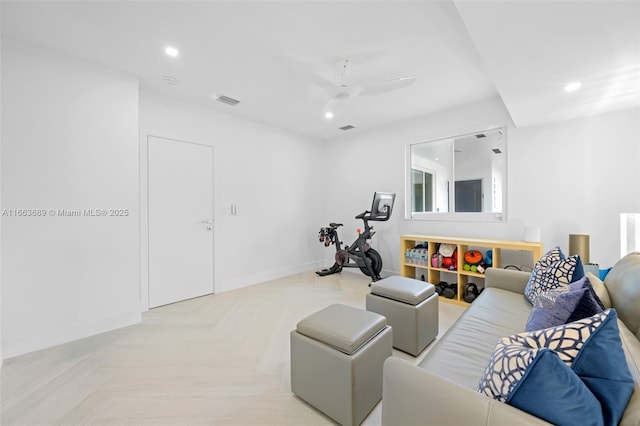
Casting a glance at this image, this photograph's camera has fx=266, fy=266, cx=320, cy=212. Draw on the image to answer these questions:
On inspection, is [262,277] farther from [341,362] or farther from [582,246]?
[582,246]

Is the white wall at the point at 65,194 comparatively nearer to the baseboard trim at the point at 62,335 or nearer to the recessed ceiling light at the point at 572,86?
the baseboard trim at the point at 62,335

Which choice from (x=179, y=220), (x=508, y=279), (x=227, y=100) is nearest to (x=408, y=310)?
(x=508, y=279)

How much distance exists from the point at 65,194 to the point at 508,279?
4.27 meters

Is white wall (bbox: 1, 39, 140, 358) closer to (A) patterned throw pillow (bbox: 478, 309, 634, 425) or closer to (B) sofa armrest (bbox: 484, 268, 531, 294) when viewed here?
(A) patterned throw pillow (bbox: 478, 309, 634, 425)

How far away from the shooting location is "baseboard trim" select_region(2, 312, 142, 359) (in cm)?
226

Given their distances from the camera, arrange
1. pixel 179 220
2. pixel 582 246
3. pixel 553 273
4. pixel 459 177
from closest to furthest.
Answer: pixel 553 273, pixel 582 246, pixel 179 220, pixel 459 177

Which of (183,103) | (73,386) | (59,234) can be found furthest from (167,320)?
(183,103)

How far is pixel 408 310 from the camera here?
2225 mm

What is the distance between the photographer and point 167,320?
9.80 ft

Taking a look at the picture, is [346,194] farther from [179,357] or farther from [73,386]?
[73,386]

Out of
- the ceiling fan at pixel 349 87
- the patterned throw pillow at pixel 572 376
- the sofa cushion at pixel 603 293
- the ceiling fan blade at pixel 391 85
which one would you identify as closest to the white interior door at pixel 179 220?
the ceiling fan at pixel 349 87

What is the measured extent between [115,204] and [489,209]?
4.66 meters

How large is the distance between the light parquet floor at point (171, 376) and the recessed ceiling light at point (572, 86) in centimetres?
248

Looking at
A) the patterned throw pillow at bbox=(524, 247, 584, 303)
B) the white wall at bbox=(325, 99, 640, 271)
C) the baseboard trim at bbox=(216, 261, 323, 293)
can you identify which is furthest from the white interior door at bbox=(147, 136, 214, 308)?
the patterned throw pillow at bbox=(524, 247, 584, 303)
